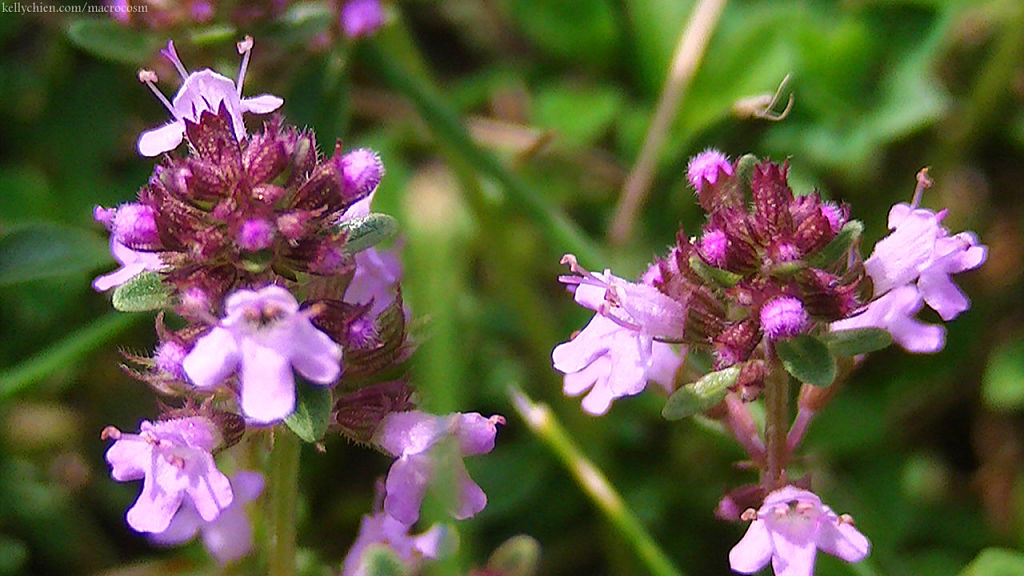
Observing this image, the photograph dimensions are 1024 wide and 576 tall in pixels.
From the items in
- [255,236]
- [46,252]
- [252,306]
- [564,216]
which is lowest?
[252,306]

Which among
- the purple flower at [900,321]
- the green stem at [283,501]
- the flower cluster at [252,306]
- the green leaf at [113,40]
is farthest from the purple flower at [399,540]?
the green leaf at [113,40]

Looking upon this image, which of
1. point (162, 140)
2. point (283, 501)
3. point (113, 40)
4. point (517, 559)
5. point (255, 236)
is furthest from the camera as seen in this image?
point (113, 40)

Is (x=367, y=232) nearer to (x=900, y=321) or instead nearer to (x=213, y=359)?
(x=213, y=359)

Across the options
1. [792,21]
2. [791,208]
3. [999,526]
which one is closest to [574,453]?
[791,208]

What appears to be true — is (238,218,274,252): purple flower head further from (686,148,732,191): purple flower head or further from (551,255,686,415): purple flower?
(686,148,732,191): purple flower head

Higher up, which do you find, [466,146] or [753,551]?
[466,146]

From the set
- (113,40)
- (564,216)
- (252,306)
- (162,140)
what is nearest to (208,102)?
(162,140)

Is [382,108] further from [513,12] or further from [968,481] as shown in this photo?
[968,481]
